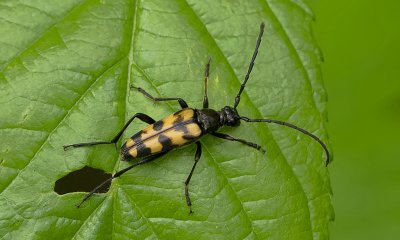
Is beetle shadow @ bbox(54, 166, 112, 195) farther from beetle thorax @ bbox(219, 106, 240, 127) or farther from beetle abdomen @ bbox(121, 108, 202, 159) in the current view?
beetle thorax @ bbox(219, 106, 240, 127)

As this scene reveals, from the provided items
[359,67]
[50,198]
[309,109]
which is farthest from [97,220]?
[359,67]

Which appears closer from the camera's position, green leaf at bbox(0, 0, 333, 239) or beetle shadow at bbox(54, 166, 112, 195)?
green leaf at bbox(0, 0, 333, 239)

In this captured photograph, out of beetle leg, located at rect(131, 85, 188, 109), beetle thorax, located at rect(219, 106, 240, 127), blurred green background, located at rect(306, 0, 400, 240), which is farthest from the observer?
blurred green background, located at rect(306, 0, 400, 240)

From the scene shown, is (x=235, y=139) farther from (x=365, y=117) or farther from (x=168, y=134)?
(x=365, y=117)

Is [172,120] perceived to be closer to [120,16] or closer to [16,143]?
[120,16]

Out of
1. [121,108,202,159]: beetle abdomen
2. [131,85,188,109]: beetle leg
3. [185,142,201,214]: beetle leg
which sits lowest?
[185,142,201,214]: beetle leg

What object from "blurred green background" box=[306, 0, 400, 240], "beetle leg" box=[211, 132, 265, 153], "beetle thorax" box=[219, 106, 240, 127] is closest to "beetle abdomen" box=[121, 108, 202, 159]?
"beetle leg" box=[211, 132, 265, 153]

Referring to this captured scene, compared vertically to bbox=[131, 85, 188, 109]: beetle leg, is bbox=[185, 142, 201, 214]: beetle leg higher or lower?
lower
